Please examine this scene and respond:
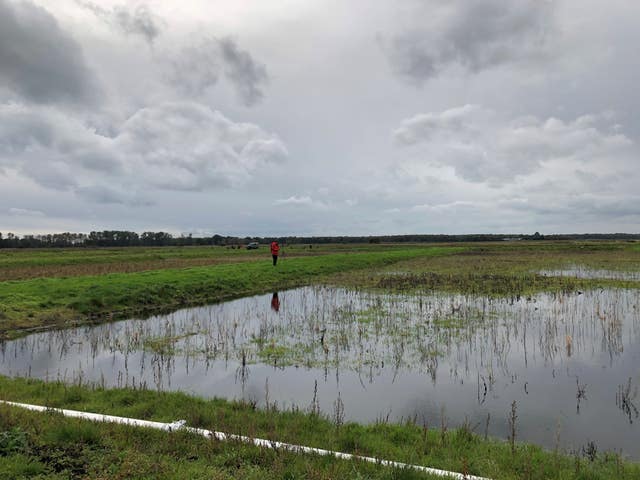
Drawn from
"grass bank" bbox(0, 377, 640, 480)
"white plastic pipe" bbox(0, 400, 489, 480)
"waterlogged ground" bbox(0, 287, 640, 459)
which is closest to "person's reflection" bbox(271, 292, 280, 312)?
"waterlogged ground" bbox(0, 287, 640, 459)

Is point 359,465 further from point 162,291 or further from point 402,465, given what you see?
point 162,291

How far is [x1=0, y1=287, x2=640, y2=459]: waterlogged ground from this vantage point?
7.94m

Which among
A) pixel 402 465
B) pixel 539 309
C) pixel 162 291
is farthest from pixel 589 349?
pixel 162 291

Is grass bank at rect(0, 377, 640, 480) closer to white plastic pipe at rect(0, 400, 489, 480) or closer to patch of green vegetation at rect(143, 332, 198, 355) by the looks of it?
white plastic pipe at rect(0, 400, 489, 480)

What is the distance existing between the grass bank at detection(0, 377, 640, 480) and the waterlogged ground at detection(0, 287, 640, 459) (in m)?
0.62

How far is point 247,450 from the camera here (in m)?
5.54

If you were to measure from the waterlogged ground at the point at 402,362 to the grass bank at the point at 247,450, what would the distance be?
622 millimetres

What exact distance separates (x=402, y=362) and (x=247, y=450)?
6.47 m

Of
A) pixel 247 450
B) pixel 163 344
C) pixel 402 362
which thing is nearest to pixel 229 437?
pixel 247 450

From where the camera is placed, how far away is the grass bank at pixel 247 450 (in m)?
5.02

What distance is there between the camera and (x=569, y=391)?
8.95 meters

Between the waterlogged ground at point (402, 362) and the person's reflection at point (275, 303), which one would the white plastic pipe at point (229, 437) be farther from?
the person's reflection at point (275, 303)

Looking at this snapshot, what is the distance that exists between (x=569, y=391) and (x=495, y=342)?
3.88 metres

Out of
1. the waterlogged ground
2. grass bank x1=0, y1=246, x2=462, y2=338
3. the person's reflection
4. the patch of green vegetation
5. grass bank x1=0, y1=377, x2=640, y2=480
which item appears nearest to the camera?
grass bank x1=0, y1=377, x2=640, y2=480
